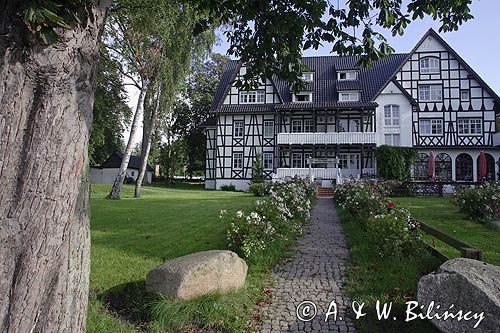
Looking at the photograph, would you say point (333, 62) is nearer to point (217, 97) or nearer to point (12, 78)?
point (217, 97)

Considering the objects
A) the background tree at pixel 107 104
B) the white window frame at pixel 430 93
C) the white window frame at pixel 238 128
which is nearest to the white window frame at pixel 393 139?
the white window frame at pixel 430 93

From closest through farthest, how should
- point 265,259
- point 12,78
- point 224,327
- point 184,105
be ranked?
point 12,78
point 224,327
point 265,259
point 184,105

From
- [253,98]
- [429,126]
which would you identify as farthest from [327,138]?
[429,126]

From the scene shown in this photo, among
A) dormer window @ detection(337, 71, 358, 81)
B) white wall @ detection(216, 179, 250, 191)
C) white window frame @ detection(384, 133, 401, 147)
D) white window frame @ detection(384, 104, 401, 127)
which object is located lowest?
white wall @ detection(216, 179, 250, 191)

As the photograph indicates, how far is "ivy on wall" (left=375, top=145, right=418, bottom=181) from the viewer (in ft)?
89.6

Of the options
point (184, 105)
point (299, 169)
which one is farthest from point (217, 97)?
point (184, 105)

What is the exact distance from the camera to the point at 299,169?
93.9 ft

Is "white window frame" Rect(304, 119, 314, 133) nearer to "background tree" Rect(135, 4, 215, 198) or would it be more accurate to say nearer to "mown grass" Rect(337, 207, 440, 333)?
"background tree" Rect(135, 4, 215, 198)

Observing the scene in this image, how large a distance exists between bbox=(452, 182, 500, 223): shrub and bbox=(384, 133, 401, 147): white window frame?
1969cm

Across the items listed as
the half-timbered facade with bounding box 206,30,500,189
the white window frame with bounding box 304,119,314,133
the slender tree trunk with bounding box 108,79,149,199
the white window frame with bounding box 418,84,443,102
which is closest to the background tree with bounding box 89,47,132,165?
the slender tree trunk with bounding box 108,79,149,199

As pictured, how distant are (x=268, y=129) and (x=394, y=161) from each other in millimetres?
10325

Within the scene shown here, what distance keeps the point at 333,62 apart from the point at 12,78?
35.1m

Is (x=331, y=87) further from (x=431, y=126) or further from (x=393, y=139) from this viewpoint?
(x=431, y=126)

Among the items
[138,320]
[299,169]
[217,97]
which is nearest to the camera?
[138,320]
